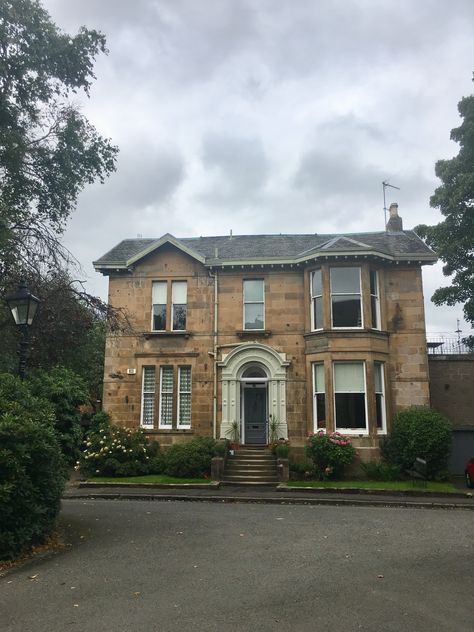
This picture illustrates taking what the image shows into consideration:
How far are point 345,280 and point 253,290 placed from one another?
3655 millimetres

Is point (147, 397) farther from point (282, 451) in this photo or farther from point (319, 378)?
point (319, 378)

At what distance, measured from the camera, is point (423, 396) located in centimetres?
2016

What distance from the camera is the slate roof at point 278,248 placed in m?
20.5

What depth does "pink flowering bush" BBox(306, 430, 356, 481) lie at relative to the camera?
60.2 ft

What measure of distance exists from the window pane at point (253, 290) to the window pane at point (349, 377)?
417 centimetres

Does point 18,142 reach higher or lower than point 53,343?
higher

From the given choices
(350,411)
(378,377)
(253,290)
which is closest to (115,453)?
(253,290)

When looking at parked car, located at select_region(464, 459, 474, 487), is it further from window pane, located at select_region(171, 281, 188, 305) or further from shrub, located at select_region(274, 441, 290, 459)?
window pane, located at select_region(171, 281, 188, 305)

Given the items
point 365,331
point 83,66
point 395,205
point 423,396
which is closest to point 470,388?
point 423,396

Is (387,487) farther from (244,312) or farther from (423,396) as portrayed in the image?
(244,312)

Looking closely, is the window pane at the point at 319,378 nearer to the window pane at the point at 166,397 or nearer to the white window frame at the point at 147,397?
the window pane at the point at 166,397

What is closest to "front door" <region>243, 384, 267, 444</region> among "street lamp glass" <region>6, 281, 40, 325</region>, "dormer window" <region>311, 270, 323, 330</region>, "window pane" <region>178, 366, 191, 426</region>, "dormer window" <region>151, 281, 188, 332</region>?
"window pane" <region>178, 366, 191, 426</region>

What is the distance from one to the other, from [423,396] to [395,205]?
9323 mm

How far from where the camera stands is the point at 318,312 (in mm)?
20688
